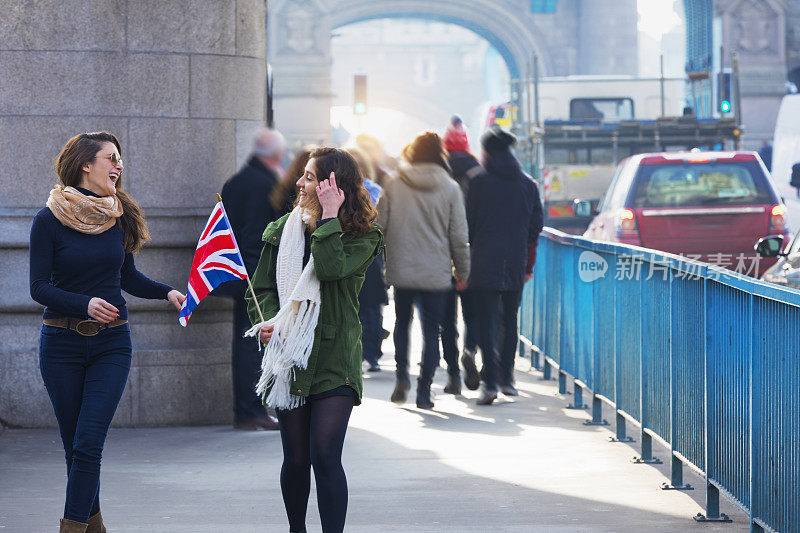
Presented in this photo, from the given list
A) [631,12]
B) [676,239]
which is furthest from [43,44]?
[631,12]

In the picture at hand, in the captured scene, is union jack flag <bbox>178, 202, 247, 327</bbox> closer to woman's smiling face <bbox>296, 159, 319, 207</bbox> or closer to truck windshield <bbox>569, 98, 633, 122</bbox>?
woman's smiling face <bbox>296, 159, 319, 207</bbox>

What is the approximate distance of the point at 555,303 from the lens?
1056cm

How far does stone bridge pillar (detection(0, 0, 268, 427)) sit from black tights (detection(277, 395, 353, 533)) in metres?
3.61

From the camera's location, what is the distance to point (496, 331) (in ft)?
31.5

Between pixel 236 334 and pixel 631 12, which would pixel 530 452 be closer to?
pixel 236 334

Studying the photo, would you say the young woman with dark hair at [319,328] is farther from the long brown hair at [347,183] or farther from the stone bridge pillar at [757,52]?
the stone bridge pillar at [757,52]

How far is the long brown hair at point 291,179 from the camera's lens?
17.8 feet

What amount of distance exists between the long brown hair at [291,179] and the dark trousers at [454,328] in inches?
123

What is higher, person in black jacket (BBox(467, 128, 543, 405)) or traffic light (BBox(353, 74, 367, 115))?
traffic light (BBox(353, 74, 367, 115))

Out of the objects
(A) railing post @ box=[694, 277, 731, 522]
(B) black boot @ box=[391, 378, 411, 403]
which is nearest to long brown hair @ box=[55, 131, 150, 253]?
(A) railing post @ box=[694, 277, 731, 522]

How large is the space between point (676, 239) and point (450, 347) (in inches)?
188

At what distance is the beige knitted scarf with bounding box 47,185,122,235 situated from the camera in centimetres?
520

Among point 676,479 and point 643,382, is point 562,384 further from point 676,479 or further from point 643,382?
point 676,479

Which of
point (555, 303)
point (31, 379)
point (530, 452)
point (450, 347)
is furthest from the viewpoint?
point (555, 303)
